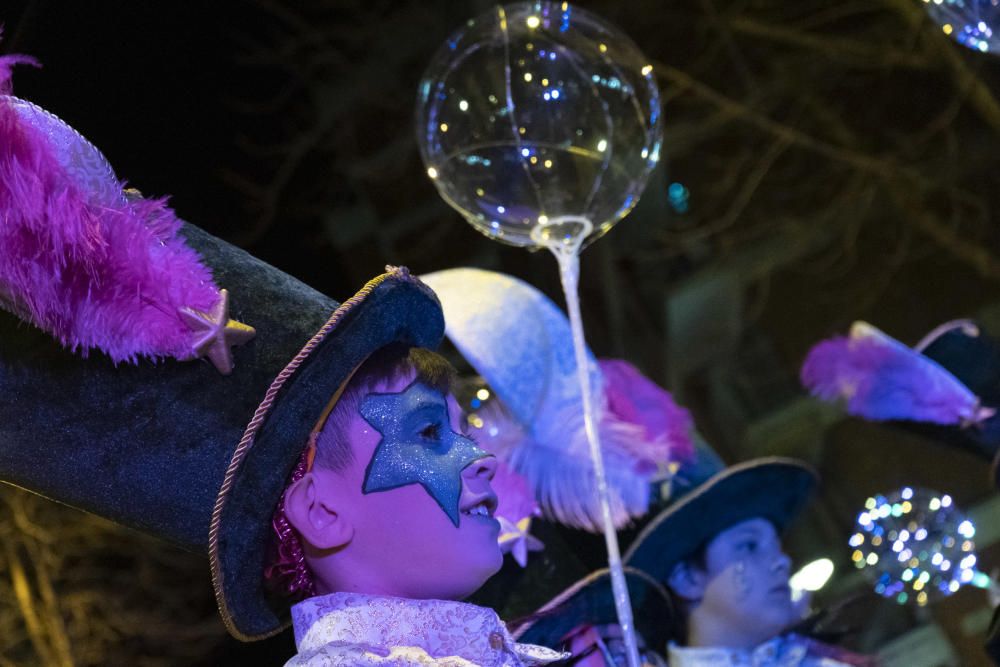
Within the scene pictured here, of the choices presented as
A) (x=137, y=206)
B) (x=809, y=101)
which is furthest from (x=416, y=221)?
(x=137, y=206)

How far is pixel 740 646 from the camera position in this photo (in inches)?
123

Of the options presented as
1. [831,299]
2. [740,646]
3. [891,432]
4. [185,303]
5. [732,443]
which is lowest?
[732,443]

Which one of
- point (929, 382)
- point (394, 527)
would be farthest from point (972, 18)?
point (394, 527)

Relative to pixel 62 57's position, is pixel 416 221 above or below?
below

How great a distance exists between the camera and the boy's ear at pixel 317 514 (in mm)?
1789

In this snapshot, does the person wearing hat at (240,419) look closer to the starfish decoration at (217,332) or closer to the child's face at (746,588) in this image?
the starfish decoration at (217,332)

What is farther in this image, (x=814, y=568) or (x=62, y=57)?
(x=814, y=568)

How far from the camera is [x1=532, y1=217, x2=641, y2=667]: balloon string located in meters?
2.14

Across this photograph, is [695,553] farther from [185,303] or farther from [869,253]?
[869,253]

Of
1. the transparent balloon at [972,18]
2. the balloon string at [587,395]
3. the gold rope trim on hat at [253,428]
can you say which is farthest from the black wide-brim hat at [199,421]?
the transparent balloon at [972,18]

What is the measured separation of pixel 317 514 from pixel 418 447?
0.57ft

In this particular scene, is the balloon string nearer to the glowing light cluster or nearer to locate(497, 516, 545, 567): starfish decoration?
locate(497, 516, 545, 567): starfish decoration

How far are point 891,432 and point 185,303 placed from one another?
5.92 m

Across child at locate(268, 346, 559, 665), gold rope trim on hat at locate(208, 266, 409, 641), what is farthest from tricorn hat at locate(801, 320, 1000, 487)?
gold rope trim on hat at locate(208, 266, 409, 641)
